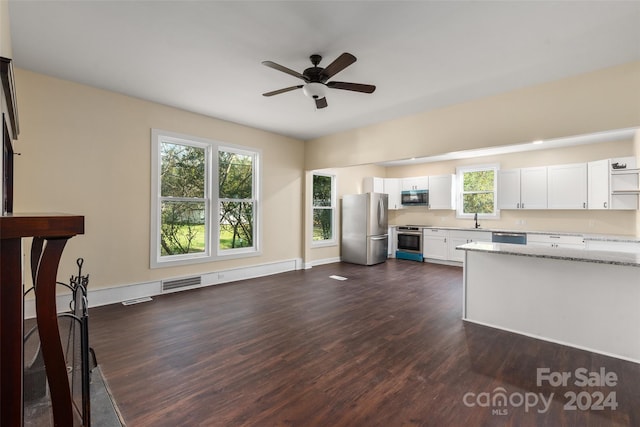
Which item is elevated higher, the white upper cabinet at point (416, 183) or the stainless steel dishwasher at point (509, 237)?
the white upper cabinet at point (416, 183)

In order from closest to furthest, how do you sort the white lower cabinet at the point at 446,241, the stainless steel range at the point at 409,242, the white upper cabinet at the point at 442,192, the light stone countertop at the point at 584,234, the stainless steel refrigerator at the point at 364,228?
the light stone countertop at the point at 584,234, the white lower cabinet at the point at 446,241, the stainless steel refrigerator at the point at 364,228, the white upper cabinet at the point at 442,192, the stainless steel range at the point at 409,242

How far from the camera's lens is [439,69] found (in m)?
3.22

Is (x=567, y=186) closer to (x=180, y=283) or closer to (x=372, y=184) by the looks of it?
(x=372, y=184)

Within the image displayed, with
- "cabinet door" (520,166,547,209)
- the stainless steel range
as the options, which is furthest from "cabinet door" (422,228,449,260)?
"cabinet door" (520,166,547,209)

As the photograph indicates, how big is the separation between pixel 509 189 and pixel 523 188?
26 centimetres

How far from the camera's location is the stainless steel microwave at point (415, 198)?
25.1 feet

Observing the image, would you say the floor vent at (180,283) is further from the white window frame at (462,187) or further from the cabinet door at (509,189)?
the cabinet door at (509,189)

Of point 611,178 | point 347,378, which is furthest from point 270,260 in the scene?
point 611,178

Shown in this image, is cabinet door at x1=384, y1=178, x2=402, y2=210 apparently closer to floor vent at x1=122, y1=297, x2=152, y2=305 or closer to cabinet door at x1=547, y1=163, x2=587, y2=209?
cabinet door at x1=547, y1=163, x2=587, y2=209

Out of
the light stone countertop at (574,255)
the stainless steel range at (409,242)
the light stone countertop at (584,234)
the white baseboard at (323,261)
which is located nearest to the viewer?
the light stone countertop at (574,255)

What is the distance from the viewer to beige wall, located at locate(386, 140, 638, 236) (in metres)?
5.38

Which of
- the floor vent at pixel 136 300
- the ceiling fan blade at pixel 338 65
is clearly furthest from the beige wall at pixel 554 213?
the floor vent at pixel 136 300

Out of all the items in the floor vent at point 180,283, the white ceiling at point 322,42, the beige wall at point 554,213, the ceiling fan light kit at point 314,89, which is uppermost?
the white ceiling at point 322,42

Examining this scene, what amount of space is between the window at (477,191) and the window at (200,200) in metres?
5.09
